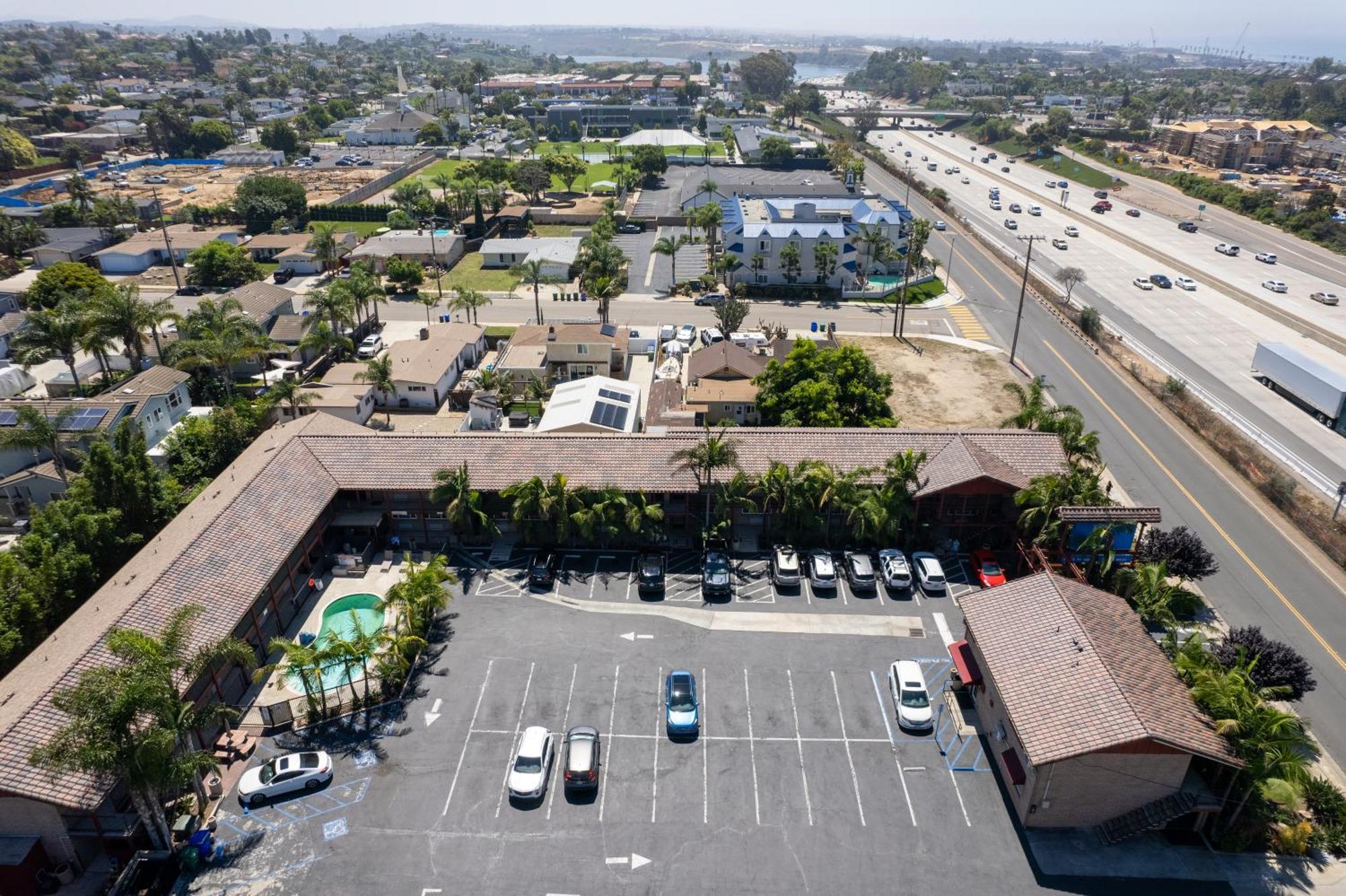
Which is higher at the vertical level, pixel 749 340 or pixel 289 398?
pixel 289 398

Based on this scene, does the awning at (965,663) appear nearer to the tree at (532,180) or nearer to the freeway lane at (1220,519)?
the freeway lane at (1220,519)

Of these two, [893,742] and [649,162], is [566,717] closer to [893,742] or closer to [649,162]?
[893,742]

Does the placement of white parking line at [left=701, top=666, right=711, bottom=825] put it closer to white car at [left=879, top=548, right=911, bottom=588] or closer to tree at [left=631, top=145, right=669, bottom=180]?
white car at [left=879, top=548, right=911, bottom=588]

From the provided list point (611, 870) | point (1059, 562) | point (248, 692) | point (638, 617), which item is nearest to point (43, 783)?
point (248, 692)

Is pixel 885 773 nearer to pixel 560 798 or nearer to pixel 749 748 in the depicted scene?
pixel 749 748

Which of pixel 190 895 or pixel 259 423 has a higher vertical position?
pixel 259 423

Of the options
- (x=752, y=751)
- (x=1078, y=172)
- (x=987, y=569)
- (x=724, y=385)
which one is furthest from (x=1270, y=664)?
(x=1078, y=172)

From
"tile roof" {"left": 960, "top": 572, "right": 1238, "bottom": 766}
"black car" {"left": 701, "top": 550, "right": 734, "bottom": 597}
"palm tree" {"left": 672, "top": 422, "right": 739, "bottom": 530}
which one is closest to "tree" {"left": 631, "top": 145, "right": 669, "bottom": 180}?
"palm tree" {"left": 672, "top": 422, "right": 739, "bottom": 530}

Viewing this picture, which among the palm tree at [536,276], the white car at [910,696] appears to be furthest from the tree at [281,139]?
the white car at [910,696]
